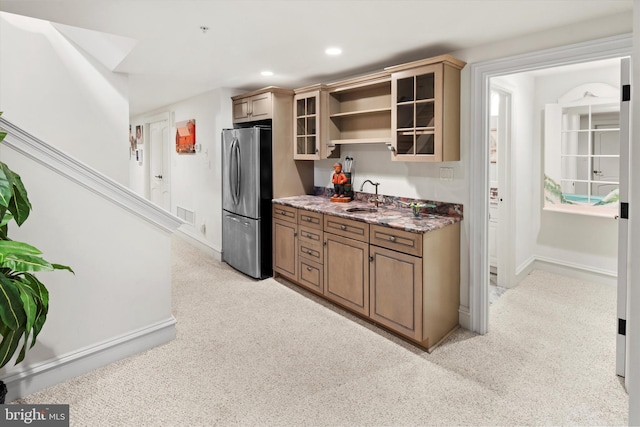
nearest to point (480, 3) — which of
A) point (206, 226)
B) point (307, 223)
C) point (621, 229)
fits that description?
point (621, 229)

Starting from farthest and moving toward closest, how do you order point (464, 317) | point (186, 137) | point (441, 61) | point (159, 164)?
point (159, 164) < point (186, 137) < point (464, 317) < point (441, 61)

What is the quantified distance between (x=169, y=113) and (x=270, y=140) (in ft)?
10.0

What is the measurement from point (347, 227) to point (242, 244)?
65.7 inches

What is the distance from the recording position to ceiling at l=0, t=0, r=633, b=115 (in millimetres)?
2232

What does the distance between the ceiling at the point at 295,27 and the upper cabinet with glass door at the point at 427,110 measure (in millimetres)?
195

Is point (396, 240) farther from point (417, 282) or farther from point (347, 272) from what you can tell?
point (347, 272)

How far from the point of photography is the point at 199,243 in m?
5.63

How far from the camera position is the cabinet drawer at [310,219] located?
3.56m

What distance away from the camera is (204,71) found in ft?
12.8

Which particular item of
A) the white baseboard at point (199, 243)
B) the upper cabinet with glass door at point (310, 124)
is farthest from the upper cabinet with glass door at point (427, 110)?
the white baseboard at point (199, 243)

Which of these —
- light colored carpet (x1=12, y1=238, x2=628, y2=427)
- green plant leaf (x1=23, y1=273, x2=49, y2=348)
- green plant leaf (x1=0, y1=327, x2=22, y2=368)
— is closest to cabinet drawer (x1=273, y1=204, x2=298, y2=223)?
light colored carpet (x1=12, y1=238, x2=628, y2=427)

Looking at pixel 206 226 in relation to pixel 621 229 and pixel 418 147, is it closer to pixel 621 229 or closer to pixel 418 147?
pixel 418 147

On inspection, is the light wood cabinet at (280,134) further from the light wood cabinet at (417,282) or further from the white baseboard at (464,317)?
the white baseboard at (464,317)

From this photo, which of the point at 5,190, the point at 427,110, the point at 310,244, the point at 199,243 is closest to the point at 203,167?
the point at 199,243
